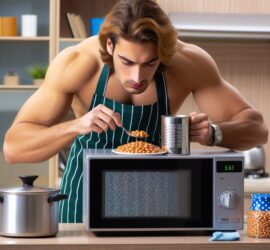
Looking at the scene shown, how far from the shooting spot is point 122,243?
66.9 inches

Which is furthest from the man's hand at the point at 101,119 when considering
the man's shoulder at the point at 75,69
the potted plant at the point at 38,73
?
the potted plant at the point at 38,73

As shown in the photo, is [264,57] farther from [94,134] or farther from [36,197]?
[36,197]

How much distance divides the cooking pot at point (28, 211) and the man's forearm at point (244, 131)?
659 mm

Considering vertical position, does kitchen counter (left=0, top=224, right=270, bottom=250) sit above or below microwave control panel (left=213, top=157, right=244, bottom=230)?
below

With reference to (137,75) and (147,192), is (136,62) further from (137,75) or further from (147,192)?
(147,192)

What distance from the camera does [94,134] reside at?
7.60ft

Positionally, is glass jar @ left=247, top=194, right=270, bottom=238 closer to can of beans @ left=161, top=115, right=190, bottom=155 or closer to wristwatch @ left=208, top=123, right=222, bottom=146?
can of beans @ left=161, top=115, right=190, bottom=155

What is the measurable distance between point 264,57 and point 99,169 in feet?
8.34

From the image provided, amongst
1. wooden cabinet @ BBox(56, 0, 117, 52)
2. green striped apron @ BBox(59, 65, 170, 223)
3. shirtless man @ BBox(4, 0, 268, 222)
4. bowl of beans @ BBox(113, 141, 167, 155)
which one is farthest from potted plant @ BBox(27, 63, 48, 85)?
bowl of beans @ BBox(113, 141, 167, 155)

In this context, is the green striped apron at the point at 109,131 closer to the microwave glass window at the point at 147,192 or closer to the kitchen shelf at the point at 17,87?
the microwave glass window at the point at 147,192

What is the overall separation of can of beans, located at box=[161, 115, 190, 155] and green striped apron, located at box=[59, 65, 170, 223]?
0.45 meters

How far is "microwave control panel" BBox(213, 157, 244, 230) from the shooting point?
5.95 ft

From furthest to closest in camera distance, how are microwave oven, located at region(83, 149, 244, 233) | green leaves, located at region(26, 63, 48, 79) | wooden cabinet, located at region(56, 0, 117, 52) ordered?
wooden cabinet, located at region(56, 0, 117, 52)
green leaves, located at region(26, 63, 48, 79)
microwave oven, located at region(83, 149, 244, 233)

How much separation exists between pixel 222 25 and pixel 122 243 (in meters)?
2.34
